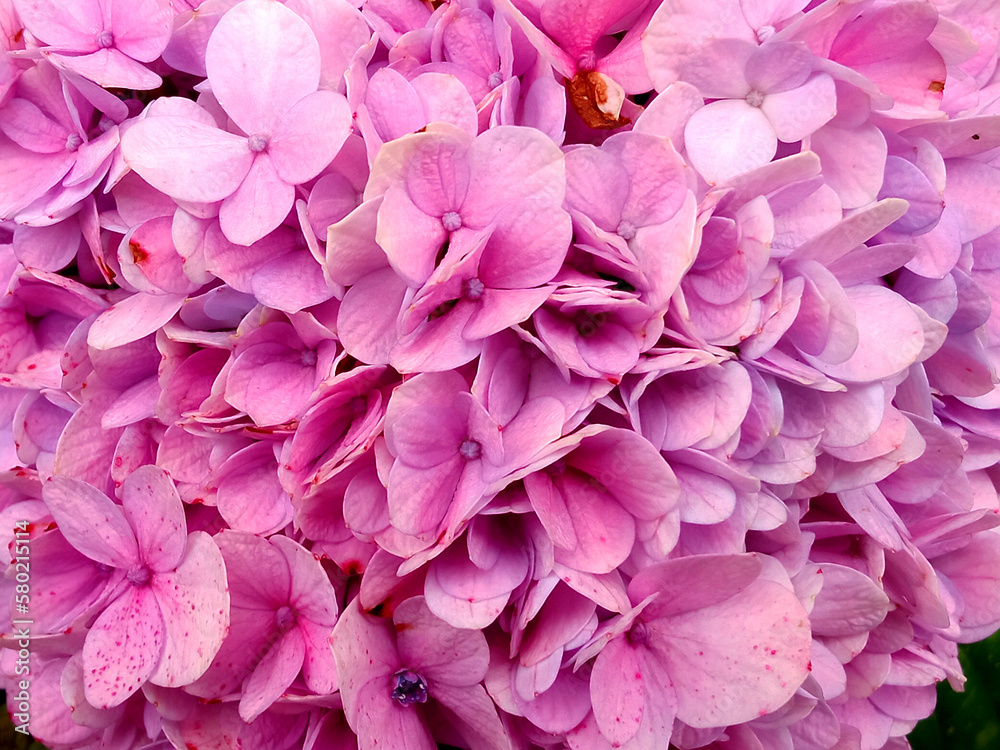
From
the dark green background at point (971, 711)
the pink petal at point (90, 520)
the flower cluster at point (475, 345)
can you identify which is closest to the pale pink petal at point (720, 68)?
the flower cluster at point (475, 345)

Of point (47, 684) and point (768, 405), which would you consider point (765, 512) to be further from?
point (47, 684)

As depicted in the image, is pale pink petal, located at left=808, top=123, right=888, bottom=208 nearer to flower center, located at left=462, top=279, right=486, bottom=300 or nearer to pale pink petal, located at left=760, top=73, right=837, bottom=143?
pale pink petal, located at left=760, top=73, right=837, bottom=143

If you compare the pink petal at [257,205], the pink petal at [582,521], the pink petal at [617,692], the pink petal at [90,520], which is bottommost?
the pink petal at [617,692]

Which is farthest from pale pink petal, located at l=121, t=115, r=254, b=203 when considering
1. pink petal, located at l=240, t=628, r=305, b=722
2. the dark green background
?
the dark green background

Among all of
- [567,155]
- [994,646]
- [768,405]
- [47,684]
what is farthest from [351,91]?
[994,646]

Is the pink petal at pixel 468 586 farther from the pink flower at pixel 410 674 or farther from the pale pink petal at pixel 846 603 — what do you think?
the pale pink petal at pixel 846 603

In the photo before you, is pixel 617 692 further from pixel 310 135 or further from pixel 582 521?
pixel 310 135

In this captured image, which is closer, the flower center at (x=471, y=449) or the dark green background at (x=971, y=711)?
the flower center at (x=471, y=449)
